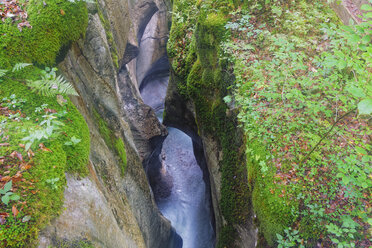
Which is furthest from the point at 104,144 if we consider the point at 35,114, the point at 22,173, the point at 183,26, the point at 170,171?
the point at 170,171

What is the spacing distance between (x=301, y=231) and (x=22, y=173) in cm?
354

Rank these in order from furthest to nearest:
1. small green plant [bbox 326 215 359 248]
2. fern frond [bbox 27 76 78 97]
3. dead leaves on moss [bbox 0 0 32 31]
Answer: dead leaves on moss [bbox 0 0 32 31], small green plant [bbox 326 215 359 248], fern frond [bbox 27 76 78 97]

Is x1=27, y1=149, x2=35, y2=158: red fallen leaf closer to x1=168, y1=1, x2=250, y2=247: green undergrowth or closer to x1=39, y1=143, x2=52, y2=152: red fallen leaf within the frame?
x1=39, y1=143, x2=52, y2=152: red fallen leaf

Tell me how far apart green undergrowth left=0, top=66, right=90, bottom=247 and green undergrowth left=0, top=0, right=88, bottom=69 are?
241 mm

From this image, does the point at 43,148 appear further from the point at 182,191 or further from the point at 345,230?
the point at 182,191

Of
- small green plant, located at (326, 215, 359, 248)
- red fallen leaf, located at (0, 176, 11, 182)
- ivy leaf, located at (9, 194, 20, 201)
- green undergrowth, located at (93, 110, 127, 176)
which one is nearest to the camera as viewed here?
ivy leaf, located at (9, 194, 20, 201)

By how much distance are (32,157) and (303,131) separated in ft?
12.8

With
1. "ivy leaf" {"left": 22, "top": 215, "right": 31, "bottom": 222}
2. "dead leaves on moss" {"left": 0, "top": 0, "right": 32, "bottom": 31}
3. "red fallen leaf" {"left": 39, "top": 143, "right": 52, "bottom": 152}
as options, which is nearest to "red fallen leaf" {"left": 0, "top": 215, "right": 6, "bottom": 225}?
"ivy leaf" {"left": 22, "top": 215, "right": 31, "bottom": 222}

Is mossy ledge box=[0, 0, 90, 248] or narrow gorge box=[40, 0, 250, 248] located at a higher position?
mossy ledge box=[0, 0, 90, 248]

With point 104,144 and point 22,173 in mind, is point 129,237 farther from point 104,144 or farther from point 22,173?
point 22,173

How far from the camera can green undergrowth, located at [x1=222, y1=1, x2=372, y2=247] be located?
324 centimetres

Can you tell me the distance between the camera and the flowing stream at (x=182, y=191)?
10789 mm

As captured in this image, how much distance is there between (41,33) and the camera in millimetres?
3248

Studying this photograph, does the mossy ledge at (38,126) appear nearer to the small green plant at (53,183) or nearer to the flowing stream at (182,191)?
the small green plant at (53,183)
